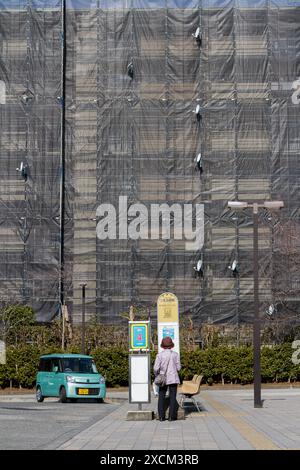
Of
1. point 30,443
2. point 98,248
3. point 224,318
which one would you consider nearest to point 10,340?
point 98,248

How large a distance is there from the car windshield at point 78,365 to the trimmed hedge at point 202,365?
10.3m

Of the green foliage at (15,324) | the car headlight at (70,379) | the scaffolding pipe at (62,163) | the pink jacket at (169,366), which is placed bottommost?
the car headlight at (70,379)

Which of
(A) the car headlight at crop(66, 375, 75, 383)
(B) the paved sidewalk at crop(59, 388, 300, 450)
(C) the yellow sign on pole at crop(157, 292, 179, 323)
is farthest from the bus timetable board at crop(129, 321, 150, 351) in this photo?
(A) the car headlight at crop(66, 375, 75, 383)

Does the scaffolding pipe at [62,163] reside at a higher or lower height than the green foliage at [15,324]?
higher

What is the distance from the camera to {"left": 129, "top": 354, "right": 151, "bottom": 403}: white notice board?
16.5 meters

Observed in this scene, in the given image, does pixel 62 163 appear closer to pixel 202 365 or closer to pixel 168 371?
pixel 202 365

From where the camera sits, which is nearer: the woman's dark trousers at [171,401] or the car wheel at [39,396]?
the woman's dark trousers at [171,401]

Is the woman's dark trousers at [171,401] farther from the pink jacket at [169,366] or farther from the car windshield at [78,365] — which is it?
the car windshield at [78,365]

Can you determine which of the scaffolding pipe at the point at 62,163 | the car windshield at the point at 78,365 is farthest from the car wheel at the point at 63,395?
the scaffolding pipe at the point at 62,163

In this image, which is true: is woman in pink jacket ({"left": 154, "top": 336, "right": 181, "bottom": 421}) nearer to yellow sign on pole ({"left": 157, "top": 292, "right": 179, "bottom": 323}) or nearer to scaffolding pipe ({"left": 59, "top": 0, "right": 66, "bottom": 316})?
yellow sign on pole ({"left": 157, "top": 292, "right": 179, "bottom": 323})

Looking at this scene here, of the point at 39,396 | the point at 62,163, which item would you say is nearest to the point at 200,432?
the point at 39,396

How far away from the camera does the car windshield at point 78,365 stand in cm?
2634
